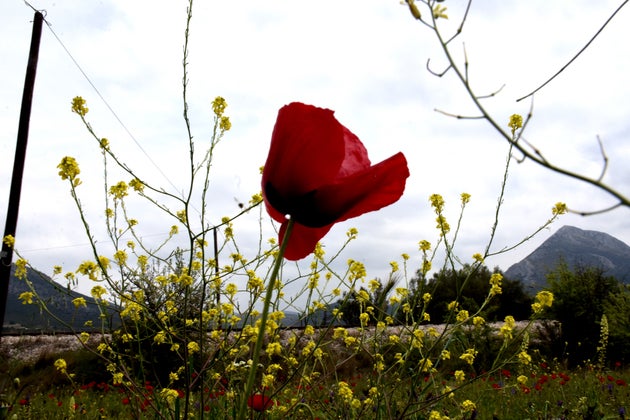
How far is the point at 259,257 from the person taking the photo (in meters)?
2.67

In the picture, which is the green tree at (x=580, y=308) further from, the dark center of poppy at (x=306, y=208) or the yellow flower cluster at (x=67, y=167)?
the dark center of poppy at (x=306, y=208)

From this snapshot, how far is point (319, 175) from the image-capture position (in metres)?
0.59

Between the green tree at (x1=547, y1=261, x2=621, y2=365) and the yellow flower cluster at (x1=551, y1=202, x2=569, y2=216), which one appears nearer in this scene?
the yellow flower cluster at (x1=551, y1=202, x2=569, y2=216)

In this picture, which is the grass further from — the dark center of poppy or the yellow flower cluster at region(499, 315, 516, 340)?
the dark center of poppy

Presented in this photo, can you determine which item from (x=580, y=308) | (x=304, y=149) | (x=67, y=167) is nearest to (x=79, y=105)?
(x=67, y=167)

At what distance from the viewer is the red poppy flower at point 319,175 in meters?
0.58

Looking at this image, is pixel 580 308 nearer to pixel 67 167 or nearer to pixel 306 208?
pixel 67 167

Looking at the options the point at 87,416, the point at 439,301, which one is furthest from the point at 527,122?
the point at 439,301

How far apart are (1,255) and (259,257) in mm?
6926

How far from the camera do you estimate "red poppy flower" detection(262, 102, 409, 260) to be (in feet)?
1.90

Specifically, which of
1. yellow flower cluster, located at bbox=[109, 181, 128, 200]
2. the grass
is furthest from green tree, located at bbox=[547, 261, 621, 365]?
yellow flower cluster, located at bbox=[109, 181, 128, 200]

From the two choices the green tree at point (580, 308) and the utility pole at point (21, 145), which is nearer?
the utility pole at point (21, 145)

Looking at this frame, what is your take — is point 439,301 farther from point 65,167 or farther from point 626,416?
point 65,167

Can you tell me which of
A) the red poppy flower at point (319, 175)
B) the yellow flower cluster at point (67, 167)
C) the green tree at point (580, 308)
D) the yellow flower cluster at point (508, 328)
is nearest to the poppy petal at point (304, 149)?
the red poppy flower at point (319, 175)
